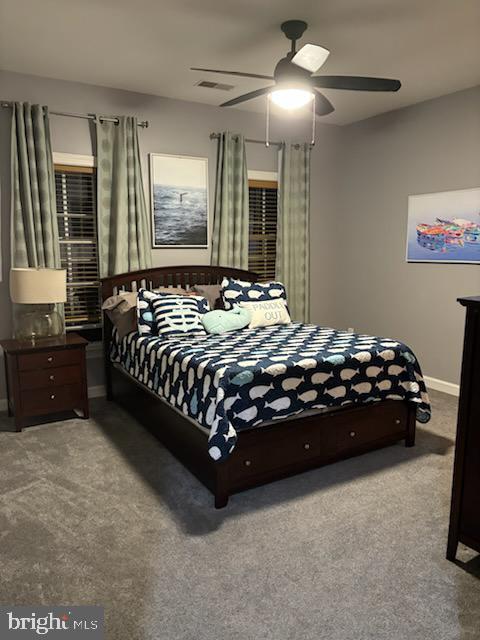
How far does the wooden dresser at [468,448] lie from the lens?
1.98 m

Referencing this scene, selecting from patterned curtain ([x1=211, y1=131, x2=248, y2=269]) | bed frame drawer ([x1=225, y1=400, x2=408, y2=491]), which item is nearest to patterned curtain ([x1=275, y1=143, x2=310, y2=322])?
patterned curtain ([x1=211, y1=131, x2=248, y2=269])

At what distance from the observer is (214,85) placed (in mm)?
4176

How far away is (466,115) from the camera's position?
4281 millimetres

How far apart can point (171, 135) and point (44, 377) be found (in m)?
2.54

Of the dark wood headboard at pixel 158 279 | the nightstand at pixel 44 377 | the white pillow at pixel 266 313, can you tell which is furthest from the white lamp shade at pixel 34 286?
the white pillow at pixel 266 313

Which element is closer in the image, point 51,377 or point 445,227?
point 51,377

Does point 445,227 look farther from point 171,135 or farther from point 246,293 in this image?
point 171,135

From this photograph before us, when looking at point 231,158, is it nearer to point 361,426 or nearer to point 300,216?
point 300,216

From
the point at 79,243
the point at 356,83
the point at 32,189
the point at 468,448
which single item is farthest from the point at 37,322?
the point at 468,448

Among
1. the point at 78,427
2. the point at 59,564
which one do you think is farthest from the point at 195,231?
the point at 59,564

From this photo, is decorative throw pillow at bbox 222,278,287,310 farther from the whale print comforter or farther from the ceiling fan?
the ceiling fan

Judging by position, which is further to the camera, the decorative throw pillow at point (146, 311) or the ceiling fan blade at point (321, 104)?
the decorative throw pillow at point (146, 311)

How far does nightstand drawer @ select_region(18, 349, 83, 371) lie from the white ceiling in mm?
2193

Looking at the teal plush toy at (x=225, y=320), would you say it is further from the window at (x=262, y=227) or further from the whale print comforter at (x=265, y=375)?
the window at (x=262, y=227)
